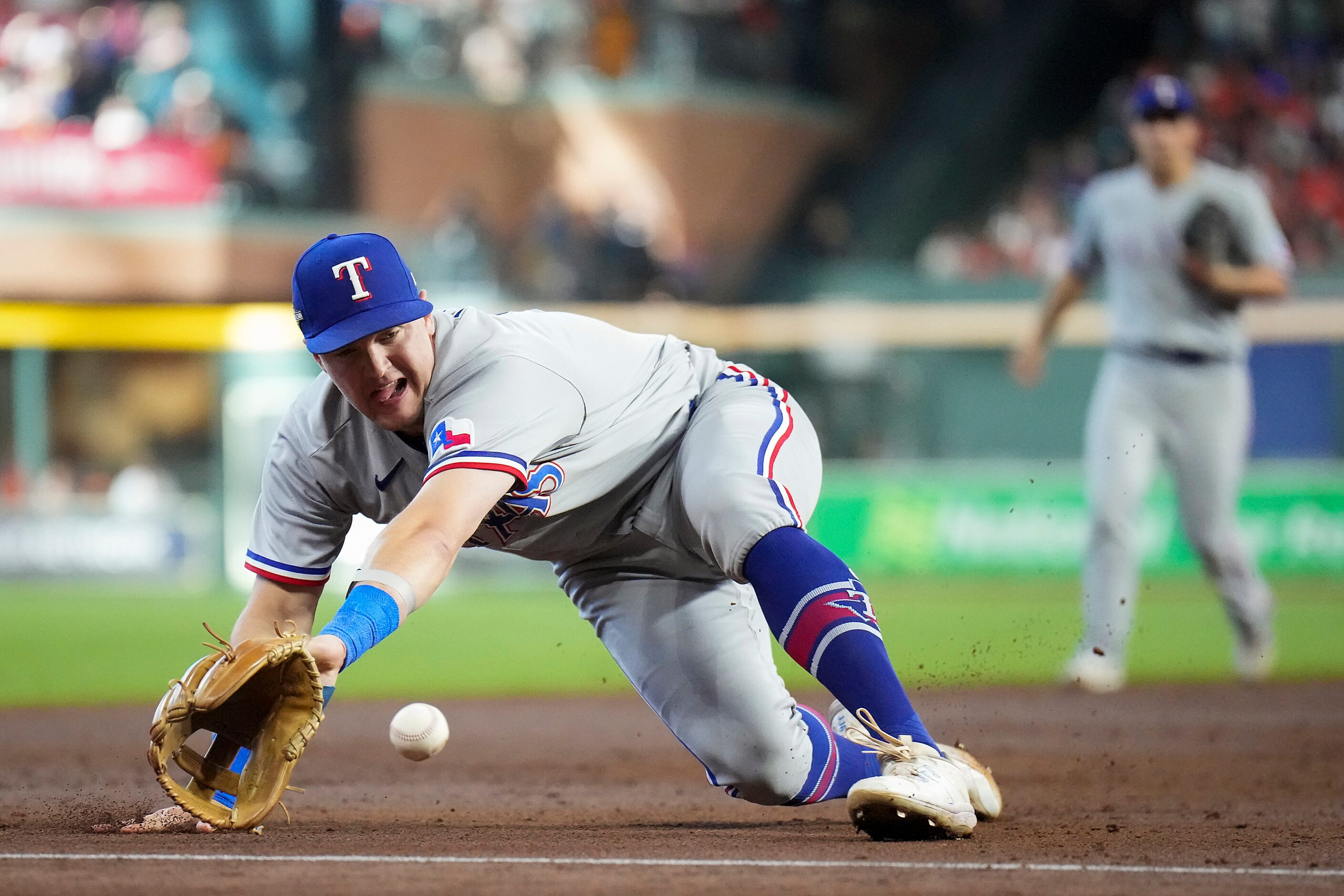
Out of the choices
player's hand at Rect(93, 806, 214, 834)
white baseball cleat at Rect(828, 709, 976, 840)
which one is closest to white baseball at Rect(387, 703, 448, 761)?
player's hand at Rect(93, 806, 214, 834)

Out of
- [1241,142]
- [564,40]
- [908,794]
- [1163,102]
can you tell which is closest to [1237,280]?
[1163,102]

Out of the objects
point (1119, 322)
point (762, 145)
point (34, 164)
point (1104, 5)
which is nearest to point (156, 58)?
point (34, 164)

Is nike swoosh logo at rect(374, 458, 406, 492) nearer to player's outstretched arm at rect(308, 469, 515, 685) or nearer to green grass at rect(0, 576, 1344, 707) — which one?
player's outstretched arm at rect(308, 469, 515, 685)

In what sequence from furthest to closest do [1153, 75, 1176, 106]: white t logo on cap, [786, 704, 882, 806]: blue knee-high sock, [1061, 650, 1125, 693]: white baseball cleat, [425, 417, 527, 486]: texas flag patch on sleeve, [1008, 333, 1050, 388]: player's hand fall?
[1008, 333, 1050, 388]: player's hand, [1153, 75, 1176, 106]: white t logo on cap, [1061, 650, 1125, 693]: white baseball cleat, [786, 704, 882, 806]: blue knee-high sock, [425, 417, 527, 486]: texas flag patch on sleeve

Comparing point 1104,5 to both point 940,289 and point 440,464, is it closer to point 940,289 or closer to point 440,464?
point 940,289

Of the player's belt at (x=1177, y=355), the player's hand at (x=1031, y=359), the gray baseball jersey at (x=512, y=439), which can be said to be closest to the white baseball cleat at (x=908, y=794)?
the gray baseball jersey at (x=512, y=439)
